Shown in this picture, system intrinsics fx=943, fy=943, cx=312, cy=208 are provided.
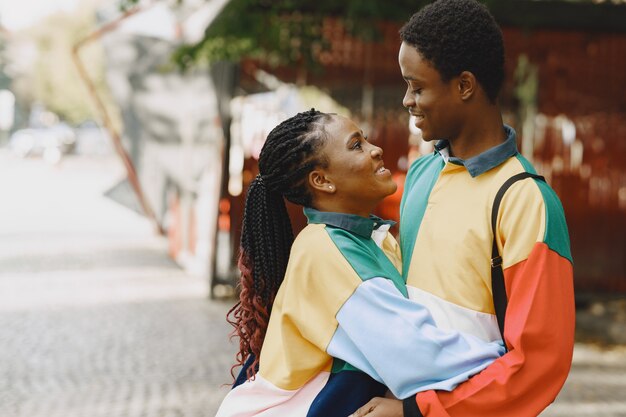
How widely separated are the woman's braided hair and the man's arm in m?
0.47

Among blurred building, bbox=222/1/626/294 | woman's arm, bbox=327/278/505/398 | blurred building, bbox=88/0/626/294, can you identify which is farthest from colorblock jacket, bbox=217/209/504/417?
blurred building, bbox=222/1/626/294

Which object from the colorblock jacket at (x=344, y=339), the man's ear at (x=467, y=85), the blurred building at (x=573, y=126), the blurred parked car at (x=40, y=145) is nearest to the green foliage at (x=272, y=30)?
the blurred building at (x=573, y=126)

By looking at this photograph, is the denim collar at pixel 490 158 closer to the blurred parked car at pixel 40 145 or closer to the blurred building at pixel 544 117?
the blurred building at pixel 544 117

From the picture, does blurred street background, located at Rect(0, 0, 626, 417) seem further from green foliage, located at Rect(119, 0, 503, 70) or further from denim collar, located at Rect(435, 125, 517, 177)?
denim collar, located at Rect(435, 125, 517, 177)

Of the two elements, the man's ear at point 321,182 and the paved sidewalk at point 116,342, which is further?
the paved sidewalk at point 116,342

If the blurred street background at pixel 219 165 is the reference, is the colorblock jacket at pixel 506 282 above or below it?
above

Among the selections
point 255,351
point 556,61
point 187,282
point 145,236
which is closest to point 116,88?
point 187,282

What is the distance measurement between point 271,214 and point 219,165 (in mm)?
8548

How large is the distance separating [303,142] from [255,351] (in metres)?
0.51

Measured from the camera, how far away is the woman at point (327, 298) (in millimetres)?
1889

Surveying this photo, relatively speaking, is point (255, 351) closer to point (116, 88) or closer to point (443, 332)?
point (443, 332)

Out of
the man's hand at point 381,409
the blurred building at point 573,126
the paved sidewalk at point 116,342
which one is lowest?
the paved sidewalk at point 116,342

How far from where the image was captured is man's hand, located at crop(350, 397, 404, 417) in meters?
1.90

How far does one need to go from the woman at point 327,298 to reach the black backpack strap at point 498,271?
0.08m
